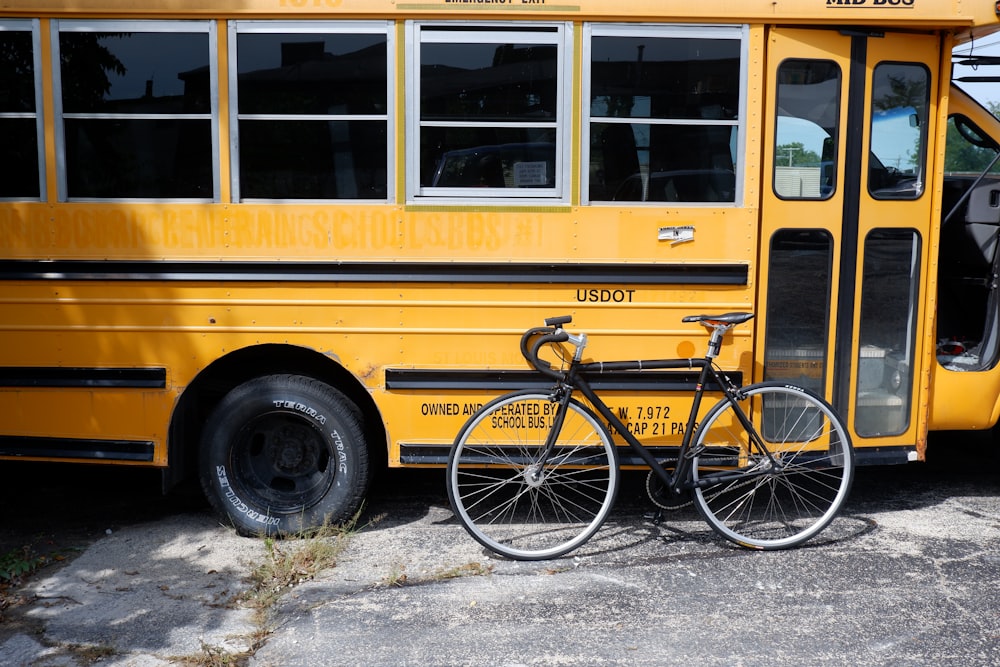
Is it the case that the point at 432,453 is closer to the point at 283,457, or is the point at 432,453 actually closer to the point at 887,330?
the point at 283,457

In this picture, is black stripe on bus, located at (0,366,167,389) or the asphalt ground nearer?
the asphalt ground

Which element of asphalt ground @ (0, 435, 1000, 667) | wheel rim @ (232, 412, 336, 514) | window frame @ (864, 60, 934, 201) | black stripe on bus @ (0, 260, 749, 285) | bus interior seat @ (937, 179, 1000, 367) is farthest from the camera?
bus interior seat @ (937, 179, 1000, 367)

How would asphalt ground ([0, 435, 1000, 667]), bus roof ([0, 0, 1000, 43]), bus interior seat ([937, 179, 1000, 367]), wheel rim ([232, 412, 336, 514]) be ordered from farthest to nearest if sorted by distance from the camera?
1. bus interior seat ([937, 179, 1000, 367])
2. wheel rim ([232, 412, 336, 514])
3. bus roof ([0, 0, 1000, 43])
4. asphalt ground ([0, 435, 1000, 667])

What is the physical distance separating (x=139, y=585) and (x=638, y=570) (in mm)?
2232

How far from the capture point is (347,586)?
169 inches

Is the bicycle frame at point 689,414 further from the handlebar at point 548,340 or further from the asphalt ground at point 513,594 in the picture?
the asphalt ground at point 513,594

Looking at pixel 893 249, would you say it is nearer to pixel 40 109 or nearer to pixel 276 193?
pixel 276 193

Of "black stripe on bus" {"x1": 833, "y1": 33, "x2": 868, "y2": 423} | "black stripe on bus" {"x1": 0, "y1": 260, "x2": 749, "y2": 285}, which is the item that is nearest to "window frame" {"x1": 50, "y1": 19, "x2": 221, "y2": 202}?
"black stripe on bus" {"x1": 0, "y1": 260, "x2": 749, "y2": 285}

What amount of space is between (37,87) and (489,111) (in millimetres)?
2093

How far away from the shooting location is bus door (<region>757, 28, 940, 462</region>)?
15.2 feet

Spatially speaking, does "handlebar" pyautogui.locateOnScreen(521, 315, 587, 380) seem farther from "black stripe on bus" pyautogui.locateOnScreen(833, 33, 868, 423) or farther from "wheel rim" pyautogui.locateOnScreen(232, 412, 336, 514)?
"black stripe on bus" pyautogui.locateOnScreen(833, 33, 868, 423)

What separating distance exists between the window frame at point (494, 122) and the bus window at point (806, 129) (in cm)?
101

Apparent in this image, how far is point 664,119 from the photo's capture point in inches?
179

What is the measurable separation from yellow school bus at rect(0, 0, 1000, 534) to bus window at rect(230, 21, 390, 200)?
0.03 ft
